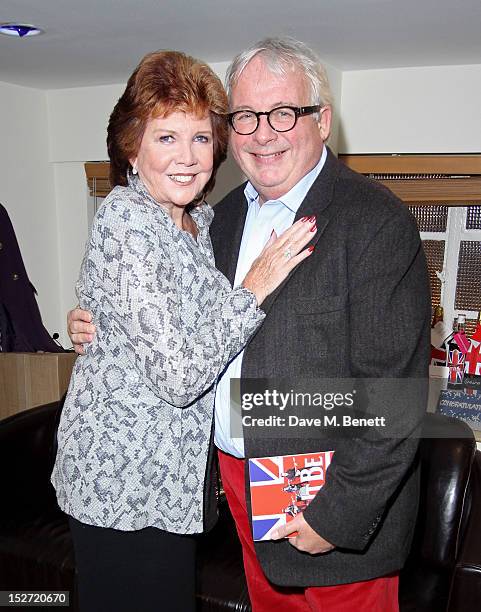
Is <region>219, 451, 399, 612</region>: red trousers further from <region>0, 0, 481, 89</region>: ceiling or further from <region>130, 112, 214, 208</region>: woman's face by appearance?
Answer: <region>0, 0, 481, 89</region>: ceiling

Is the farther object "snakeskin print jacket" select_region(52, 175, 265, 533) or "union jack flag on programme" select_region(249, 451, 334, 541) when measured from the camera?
"union jack flag on programme" select_region(249, 451, 334, 541)

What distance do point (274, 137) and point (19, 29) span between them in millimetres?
1157

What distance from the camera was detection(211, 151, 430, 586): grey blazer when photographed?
1.15 m

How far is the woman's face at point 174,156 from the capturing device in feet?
4.04

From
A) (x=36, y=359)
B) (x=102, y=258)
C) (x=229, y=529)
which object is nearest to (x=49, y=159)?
(x=36, y=359)

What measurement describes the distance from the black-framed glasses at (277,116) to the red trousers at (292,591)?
70 cm

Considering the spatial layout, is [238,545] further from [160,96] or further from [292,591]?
[160,96]

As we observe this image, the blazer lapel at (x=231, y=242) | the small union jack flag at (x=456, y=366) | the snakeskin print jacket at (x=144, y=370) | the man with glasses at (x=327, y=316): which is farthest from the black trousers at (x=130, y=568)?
the small union jack flag at (x=456, y=366)

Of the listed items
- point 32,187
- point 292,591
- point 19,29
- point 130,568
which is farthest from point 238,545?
Result: point 32,187

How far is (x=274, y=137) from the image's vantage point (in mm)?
1282

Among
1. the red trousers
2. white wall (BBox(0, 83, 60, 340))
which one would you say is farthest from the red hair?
white wall (BBox(0, 83, 60, 340))

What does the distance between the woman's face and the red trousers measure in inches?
23.5

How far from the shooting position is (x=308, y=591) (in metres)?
1.36

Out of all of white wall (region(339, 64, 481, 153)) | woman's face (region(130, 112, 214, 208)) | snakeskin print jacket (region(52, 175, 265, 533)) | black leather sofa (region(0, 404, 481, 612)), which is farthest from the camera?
white wall (region(339, 64, 481, 153))
